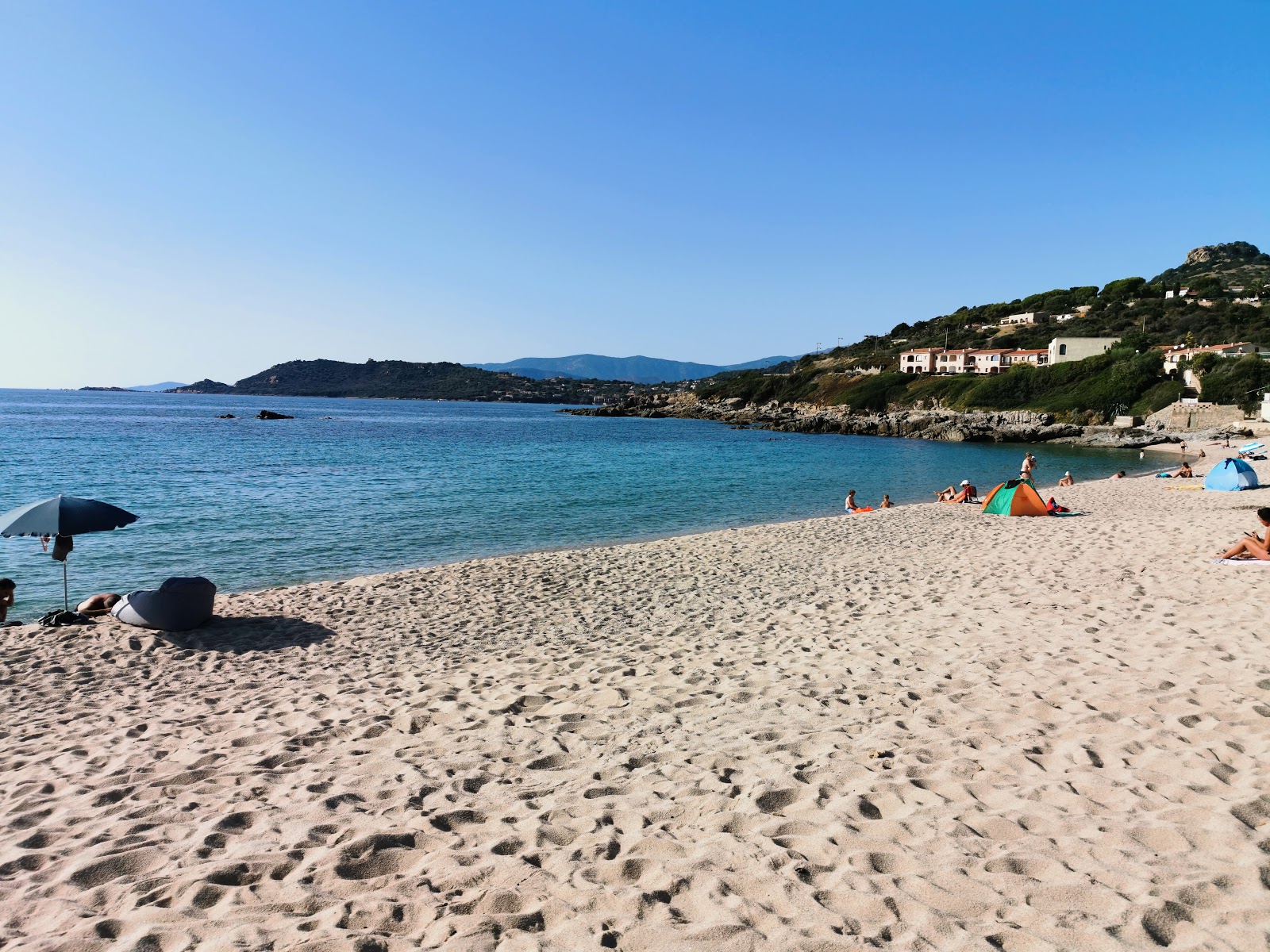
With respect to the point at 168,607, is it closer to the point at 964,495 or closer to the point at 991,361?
the point at 964,495

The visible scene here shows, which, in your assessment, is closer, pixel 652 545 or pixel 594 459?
pixel 652 545

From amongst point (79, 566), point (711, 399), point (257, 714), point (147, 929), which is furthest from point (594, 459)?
point (711, 399)

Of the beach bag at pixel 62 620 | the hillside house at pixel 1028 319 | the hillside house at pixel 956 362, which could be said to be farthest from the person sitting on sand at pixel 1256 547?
the hillside house at pixel 1028 319

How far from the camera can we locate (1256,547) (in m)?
10.9

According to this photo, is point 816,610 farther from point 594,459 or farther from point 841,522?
point 594,459

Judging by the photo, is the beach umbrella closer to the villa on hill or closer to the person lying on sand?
the person lying on sand

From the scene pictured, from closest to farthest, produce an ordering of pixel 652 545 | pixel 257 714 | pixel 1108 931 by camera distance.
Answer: pixel 1108 931, pixel 257 714, pixel 652 545

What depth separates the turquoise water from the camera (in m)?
16.0

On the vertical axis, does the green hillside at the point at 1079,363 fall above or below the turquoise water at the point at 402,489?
above

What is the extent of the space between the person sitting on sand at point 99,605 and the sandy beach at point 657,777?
2.91 ft

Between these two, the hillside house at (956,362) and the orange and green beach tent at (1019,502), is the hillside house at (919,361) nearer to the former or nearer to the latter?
the hillside house at (956,362)

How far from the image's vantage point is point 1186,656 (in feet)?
22.7

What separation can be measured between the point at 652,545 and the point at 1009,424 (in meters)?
57.3

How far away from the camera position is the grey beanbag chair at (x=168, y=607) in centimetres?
911
